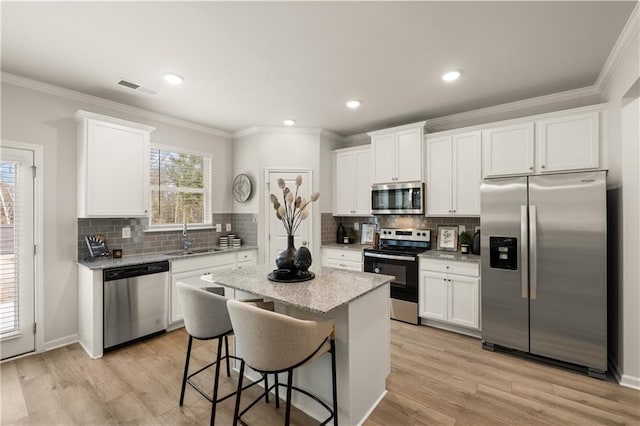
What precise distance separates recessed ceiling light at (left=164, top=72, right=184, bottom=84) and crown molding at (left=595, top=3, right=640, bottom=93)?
140 inches

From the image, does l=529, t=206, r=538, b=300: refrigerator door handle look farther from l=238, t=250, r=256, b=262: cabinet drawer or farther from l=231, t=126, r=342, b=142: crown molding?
l=238, t=250, r=256, b=262: cabinet drawer

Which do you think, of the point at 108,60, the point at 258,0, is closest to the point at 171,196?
the point at 108,60

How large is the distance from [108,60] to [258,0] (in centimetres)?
161

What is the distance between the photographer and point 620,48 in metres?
2.32

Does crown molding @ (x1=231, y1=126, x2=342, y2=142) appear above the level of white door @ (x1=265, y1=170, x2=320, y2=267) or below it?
above

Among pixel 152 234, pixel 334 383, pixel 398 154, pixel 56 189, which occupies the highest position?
pixel 398 154

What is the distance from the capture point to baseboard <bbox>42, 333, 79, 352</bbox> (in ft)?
10.0

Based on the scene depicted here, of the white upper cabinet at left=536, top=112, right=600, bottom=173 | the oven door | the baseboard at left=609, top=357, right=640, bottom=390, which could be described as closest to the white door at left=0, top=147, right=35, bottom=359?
the oven door

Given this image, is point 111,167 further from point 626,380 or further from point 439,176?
point 626,380

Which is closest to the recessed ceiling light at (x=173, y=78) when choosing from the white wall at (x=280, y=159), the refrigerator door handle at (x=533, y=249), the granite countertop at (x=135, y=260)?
the white wall at (x=280, y=159)

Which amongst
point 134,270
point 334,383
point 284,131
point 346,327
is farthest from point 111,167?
point 334,383

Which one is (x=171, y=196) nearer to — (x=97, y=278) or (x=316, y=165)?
(x=97, y=278)

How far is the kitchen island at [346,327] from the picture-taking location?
1870 millimetres

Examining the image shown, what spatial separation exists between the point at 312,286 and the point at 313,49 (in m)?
1.87
